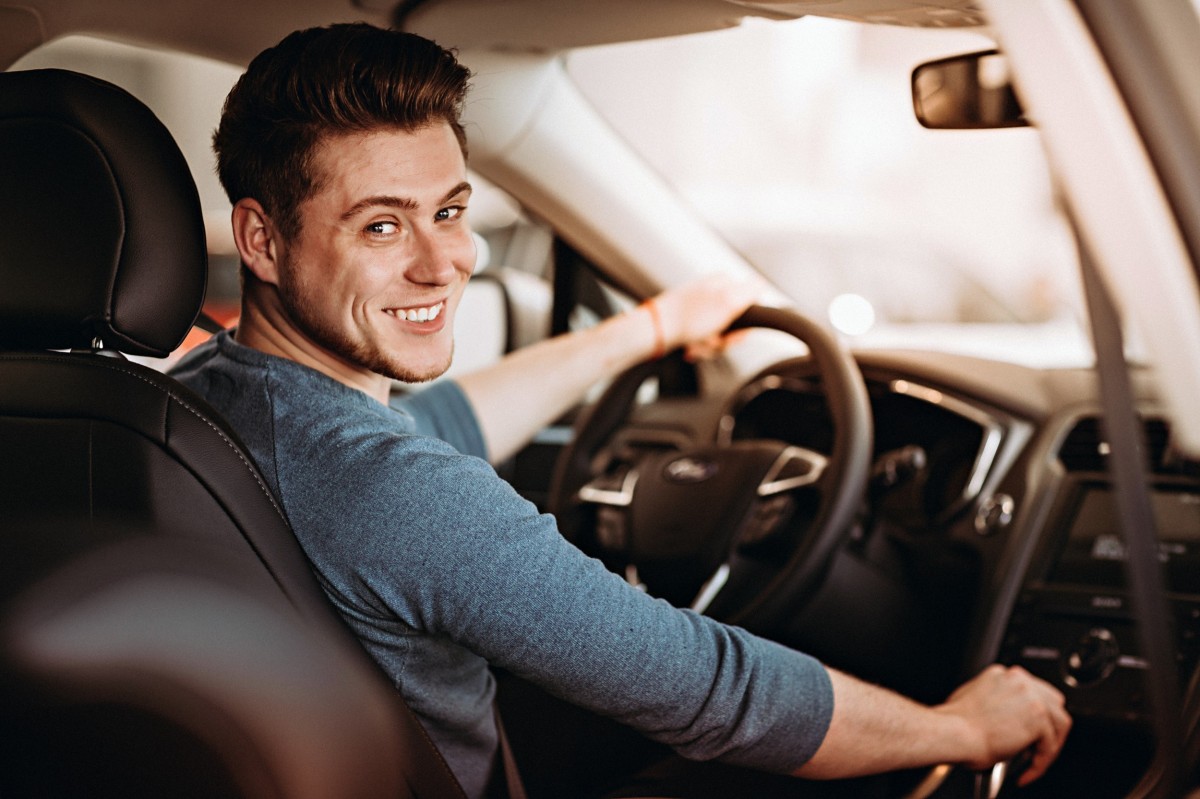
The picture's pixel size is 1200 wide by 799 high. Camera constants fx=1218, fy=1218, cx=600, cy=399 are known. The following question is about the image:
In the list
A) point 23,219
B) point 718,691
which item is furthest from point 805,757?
point 23,219

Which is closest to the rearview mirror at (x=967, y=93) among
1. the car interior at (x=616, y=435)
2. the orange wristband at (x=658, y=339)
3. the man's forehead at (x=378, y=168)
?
the car interior at (x=616, y=435)

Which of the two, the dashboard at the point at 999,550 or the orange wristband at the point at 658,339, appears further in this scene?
the orange wristband at the point at 658,339

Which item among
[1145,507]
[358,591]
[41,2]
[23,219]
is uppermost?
[41,2]

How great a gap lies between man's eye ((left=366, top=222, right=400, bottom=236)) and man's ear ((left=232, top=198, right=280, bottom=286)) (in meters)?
0.11

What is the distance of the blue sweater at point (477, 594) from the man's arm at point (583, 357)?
821 mm

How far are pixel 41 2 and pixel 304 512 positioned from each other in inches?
32.7

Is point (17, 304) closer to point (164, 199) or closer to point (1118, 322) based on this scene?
point (164, 199)

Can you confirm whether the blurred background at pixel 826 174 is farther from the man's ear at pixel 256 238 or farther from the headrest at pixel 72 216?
the headrest at pixel 72 216

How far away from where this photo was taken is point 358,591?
1251 mm

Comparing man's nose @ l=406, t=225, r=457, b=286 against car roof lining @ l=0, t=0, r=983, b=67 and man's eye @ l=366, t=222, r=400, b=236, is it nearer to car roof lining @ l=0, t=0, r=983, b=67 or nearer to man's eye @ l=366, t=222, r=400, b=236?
man's eye @ l=366, t=222, r=400, b=236

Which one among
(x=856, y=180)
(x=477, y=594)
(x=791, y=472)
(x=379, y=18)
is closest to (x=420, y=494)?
(x=477, y=594)

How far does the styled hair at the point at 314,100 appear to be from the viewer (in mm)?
1356

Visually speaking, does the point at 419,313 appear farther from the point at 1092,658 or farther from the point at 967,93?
the point at 1092,658

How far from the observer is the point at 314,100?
4.43 feet
